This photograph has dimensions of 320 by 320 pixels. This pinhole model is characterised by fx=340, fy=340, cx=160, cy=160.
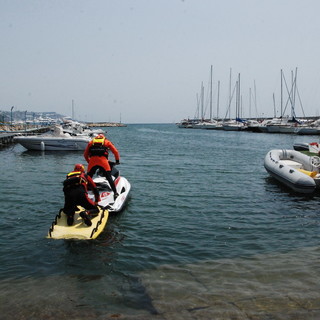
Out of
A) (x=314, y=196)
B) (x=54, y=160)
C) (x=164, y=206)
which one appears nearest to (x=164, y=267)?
(x=164, y=206)

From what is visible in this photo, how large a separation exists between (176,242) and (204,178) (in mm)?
9392

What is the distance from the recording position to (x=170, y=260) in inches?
275

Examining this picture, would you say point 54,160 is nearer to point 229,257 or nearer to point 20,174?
point 20,174

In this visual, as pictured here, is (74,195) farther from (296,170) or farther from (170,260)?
(296,170)

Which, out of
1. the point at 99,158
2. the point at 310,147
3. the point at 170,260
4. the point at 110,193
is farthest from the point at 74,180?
the point at 310,147

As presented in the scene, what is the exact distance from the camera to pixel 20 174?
1809 cm

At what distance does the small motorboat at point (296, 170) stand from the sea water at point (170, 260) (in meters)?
0.56

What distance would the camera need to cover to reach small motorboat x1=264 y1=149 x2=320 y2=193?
13039mm

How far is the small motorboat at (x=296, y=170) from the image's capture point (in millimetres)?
13039

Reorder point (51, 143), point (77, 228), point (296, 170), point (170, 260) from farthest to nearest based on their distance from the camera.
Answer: point (51, 143)
point (296, 170)
point (77, 228)
point (170, 260)

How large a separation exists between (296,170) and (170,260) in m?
9.31

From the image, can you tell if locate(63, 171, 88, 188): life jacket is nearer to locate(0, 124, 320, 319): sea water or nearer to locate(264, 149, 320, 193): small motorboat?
locate(0, 124, 320, 319): sea water

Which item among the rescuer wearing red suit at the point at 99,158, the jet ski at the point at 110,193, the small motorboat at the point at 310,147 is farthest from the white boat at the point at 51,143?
the rescuer wearing red suit at the point at 99,158

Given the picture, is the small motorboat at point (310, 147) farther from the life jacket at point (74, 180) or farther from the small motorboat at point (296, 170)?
the life jacket at point (74, 180)
